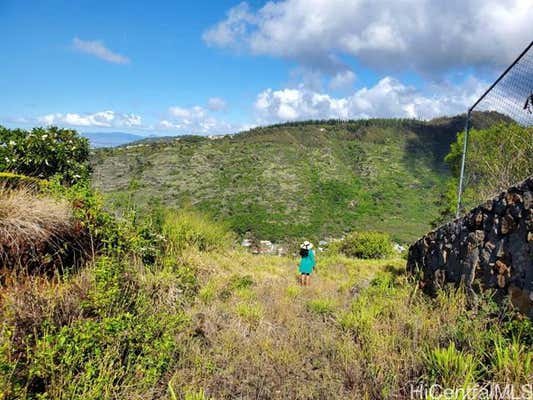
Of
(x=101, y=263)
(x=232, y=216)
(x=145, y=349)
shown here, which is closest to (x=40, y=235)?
(x=101, y=263)

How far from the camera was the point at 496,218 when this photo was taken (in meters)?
4.22

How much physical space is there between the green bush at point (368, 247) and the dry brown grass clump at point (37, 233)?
44.3ft

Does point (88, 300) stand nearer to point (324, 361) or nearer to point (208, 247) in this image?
point (324, 361)

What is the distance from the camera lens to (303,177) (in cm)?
3959

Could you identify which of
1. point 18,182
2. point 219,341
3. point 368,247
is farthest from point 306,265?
point 368,247

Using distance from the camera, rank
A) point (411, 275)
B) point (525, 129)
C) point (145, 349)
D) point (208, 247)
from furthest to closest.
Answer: point (208, 247)
point (411, 275)
point (525, 129)
point (145, 349)

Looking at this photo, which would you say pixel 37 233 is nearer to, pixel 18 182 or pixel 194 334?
pixel 18 182

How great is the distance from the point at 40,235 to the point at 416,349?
443cm

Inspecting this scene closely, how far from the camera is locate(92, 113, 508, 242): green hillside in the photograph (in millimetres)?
30688

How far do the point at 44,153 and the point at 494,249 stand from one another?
7.99 meters

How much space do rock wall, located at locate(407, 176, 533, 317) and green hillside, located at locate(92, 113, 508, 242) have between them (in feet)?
70.8

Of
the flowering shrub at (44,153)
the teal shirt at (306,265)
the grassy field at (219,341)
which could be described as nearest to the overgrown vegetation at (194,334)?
the grassy field at (219,341)

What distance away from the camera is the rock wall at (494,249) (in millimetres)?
3621

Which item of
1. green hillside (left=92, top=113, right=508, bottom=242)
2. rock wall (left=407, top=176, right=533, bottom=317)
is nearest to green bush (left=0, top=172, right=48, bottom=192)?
rock wall (left=407, top=176, right=533, bottom=317)
